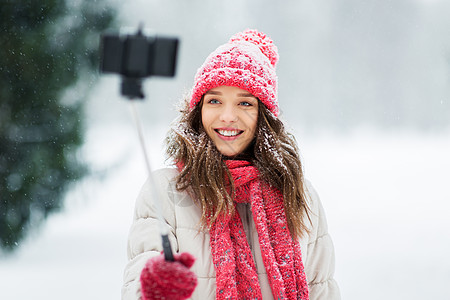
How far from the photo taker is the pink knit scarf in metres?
1.32

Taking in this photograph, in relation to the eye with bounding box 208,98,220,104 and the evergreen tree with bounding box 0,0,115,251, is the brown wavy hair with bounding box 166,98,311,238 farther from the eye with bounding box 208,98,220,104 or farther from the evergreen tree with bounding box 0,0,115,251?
the evergreen tree with bounding box 0,0,115,251

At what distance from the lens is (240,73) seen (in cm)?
139

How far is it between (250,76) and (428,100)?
3.00 m

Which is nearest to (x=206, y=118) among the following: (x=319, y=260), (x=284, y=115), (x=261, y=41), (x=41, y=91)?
(x=261, y=41)

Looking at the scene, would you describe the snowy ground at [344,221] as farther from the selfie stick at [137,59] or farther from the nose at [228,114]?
the selfie stick at [137,59]

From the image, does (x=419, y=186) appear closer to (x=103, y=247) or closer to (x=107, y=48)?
(x=103, y=247)

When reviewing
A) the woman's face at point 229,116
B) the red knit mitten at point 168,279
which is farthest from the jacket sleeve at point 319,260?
the red knit mitten at point 168,279

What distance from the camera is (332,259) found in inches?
61.1

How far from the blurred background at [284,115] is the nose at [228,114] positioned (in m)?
1.42

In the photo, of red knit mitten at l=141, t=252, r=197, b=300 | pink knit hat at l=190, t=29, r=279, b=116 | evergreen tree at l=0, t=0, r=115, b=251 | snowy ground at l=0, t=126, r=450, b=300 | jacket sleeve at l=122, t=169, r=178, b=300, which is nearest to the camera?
red knit mitten at l=141, t=252, r=197, b=300

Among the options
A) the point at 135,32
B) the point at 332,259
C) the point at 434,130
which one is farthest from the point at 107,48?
the point at 434,130

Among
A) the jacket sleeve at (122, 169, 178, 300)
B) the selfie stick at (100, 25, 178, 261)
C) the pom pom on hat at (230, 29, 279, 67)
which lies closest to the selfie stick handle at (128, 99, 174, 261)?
the selfie stick at (100, 25, 178, 261)

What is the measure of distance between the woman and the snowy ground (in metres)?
1.88

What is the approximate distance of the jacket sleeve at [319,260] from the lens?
4.93ft
